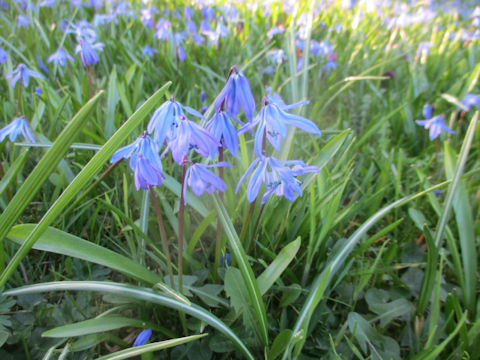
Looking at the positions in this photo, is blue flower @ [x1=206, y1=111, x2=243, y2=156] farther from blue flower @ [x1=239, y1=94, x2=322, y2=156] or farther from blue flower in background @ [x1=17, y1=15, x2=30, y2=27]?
blue flower in background @ [x1=17, y1=15, x2=30, y2=27]

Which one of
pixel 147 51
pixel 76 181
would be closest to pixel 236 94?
pixel 76 181

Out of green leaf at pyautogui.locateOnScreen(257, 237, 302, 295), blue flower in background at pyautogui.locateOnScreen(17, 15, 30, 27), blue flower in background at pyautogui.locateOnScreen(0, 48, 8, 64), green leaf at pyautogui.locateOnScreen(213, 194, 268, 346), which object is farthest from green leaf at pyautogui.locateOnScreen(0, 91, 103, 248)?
Result: blue flower in background at pyautogui.locateOnScreen(17, 15, 30, 27)

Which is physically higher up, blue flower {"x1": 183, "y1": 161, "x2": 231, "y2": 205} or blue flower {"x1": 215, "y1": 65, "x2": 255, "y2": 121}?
blue flower {"x1": 215, "y1": 65, "x2": 255, "y2": 121}

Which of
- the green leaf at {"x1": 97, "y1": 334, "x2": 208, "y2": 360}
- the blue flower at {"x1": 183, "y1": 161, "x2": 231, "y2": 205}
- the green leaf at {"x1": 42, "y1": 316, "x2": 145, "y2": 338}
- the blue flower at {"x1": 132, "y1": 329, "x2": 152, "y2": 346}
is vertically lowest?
the blue flower at {"x1": 132, "y1": 329, "x2": 152, "y2": 346}

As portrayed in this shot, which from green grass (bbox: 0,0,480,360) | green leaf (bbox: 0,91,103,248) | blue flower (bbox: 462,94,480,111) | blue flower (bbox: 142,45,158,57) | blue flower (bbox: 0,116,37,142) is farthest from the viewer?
blue flower (bbox: 142,45,158,57)

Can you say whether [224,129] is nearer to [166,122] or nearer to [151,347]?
[166,122]
